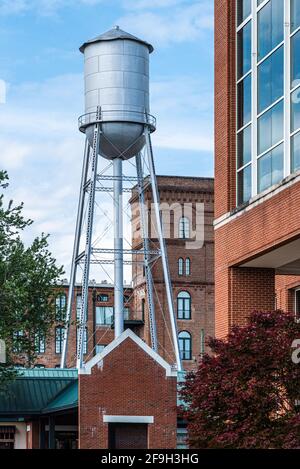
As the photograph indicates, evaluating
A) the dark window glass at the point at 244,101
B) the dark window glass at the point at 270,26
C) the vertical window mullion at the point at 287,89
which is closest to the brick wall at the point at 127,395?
the dark window glass at the point at 244,101

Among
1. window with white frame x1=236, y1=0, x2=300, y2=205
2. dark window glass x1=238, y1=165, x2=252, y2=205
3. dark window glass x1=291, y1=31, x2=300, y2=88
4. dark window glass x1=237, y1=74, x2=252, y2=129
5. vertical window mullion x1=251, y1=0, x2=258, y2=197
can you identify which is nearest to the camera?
Answer: dark window glass x1=291, y1=31, x2=300, y2=88

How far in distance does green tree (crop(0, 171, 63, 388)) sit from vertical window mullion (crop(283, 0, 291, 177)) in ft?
46.4

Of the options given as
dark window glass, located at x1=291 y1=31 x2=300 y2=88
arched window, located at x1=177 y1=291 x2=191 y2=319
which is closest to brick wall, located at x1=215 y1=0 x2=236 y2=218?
dark window glass, located at x1=291 y1=31 x2=300 y2=88

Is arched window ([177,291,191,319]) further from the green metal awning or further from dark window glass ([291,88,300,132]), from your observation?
dark window glass ([291,88,300,132])

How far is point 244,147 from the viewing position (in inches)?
1378

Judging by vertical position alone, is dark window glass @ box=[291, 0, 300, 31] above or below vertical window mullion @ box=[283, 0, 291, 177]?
above

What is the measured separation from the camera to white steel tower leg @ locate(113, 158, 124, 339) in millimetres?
Result: 69188

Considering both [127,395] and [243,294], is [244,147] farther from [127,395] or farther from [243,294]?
[127,395]

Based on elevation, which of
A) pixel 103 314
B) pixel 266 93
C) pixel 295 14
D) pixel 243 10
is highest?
pixel 243 10

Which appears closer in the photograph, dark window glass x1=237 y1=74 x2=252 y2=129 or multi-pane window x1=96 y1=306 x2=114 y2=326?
dark window glass x1=237 y1=74 x2=252 y2=129

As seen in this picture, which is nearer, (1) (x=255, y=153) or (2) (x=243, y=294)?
(1) (x=255, y=153)

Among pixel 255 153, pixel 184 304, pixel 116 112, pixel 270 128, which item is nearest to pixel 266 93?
pixel 270 128

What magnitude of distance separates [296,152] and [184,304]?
73152mm
